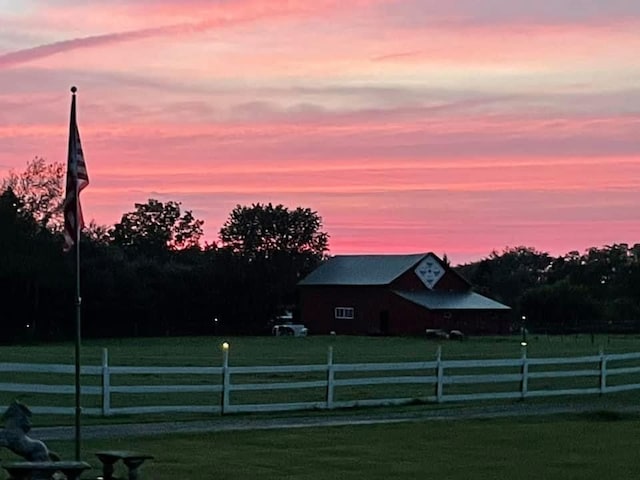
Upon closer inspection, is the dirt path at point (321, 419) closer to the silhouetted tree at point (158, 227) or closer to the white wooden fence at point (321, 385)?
the white wooden fence at point (321, 385)

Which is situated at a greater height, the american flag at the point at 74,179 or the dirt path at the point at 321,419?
the american flag at the point at 74,179

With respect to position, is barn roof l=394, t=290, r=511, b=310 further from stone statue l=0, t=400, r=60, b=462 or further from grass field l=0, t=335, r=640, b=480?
stone statue l=0, t=400, r=60, b=462

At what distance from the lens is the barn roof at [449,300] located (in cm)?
9425

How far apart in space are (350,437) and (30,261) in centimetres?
6456

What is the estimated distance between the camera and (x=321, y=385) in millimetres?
27797

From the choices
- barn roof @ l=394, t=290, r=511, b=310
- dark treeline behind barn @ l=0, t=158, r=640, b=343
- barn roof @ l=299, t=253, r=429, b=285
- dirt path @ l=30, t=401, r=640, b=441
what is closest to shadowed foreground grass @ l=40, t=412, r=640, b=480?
dirt path @ l=30, t=401, r=640, b=441

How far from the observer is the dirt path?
21.9 m

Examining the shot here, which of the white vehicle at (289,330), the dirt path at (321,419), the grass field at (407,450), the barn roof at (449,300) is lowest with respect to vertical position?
the white vehicle at (289,330)

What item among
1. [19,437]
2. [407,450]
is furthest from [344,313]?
[19,437]

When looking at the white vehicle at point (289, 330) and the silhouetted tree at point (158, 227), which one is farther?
the silhouetted tree at point (158, 227)

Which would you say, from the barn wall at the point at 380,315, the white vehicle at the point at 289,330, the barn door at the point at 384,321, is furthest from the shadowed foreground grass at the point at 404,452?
the barn door at the point at 384,321

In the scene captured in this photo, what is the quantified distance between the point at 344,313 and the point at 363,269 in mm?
4098

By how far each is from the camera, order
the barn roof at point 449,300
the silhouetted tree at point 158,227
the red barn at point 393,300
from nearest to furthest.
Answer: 1. the barn roof at point 449,300
2. the red barn at point 393,300
3. the silhouetted tree at point 158,227

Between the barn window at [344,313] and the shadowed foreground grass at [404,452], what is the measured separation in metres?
74.7
